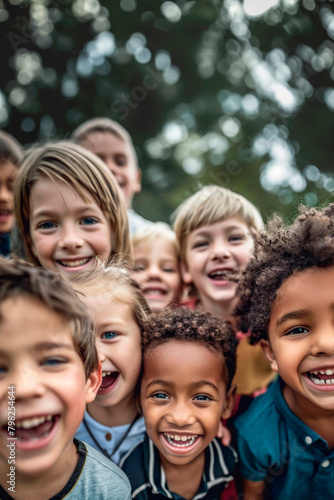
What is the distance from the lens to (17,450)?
5.55ft

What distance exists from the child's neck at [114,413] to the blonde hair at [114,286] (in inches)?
16.0

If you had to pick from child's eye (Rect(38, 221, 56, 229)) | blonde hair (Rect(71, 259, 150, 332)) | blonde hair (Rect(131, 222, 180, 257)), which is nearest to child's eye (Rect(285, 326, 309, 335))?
blonde hair (Rect(71, 259, 150, 332))

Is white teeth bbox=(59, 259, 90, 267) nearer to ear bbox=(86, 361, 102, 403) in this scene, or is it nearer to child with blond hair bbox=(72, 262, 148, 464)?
child with blond hair bbox=(72, 262, 148, 464)

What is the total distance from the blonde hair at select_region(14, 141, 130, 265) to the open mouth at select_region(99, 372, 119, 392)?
891 millimetres

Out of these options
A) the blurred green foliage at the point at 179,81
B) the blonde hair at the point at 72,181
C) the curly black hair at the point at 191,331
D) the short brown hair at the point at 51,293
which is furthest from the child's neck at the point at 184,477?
the blurred green foliage at the point at 179,81

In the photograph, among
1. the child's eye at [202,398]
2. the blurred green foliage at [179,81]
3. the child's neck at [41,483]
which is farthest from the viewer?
the blurred green foliage at [179,81]

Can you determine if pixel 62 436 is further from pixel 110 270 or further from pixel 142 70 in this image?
pixel 142 70

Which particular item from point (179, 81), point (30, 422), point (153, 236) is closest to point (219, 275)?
point (153, 236)

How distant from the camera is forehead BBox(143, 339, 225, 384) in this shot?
89.0 inches

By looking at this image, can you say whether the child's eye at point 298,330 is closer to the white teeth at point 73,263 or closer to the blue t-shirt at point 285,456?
the blue t-shirt at point 285,456

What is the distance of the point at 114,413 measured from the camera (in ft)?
8.22

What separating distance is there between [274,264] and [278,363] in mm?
471

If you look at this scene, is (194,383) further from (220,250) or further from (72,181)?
(72,181)

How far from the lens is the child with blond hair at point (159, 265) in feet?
11.7
